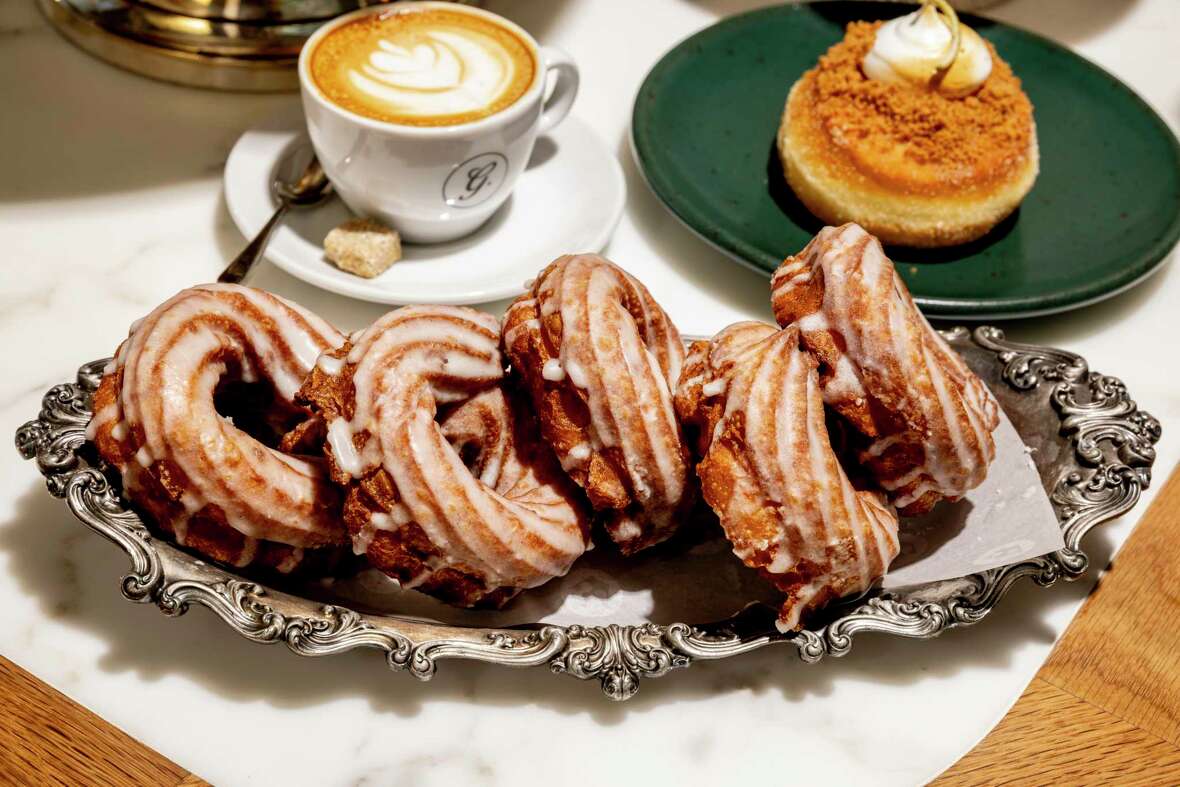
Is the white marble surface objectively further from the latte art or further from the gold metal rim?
the gold metal rim

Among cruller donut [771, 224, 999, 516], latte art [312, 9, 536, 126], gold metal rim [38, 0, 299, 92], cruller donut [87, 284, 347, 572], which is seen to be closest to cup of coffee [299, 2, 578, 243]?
latte art [312, 9, 536, 126]

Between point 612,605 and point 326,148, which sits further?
point 326,148

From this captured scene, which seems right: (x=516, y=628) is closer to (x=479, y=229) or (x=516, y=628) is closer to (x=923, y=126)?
(x=479, y=229)

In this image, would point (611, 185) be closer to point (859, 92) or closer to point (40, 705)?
point (859, 92)

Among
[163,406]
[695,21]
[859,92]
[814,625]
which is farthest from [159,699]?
[695,21]

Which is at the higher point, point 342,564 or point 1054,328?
point 342,564

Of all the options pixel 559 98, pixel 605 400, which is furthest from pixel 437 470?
pixel 559 98

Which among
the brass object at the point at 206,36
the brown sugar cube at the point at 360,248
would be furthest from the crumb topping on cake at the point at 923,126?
the brass object at the point at 206,36

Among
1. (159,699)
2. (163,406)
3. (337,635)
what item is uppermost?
(163,406)
